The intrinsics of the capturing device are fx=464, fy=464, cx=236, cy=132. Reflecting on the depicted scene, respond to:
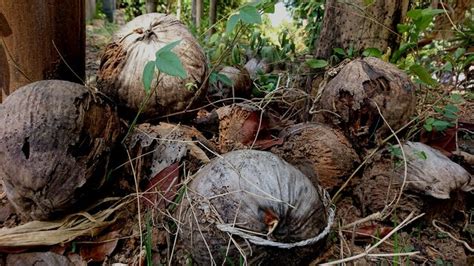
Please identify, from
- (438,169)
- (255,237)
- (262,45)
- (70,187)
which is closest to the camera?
(255,237)

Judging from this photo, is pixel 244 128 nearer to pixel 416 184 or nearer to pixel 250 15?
pixel 250 15

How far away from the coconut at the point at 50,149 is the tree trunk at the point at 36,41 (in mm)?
259

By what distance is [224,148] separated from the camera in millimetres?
1376

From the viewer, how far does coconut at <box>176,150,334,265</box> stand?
3.16 ft

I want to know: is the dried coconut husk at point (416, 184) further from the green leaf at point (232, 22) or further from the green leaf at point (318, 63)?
the green leaf at point (232, 22)

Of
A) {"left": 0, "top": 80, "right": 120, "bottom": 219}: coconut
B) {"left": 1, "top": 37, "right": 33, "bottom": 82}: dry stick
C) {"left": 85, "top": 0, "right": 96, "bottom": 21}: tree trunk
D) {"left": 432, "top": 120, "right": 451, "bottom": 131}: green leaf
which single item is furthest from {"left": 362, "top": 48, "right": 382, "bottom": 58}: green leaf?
{"left": 85, "top": 0, "right": 96, "bottom": 21}: tree trunk

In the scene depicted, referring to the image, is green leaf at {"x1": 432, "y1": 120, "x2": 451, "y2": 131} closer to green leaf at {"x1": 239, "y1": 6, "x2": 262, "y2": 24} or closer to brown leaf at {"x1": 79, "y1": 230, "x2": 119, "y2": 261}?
green leaf at {"x1": 239, "y1": 6, "x2": 262, "y2": 24}

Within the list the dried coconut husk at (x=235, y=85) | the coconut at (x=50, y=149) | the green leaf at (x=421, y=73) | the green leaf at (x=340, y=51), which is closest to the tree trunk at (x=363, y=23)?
the green leaf at (x=340, y=51)

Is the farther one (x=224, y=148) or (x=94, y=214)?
(x=224, y=148)

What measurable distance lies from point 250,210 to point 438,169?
618 millimetres

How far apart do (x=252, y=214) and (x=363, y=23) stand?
100cm

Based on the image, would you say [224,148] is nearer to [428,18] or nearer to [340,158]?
[340,158]

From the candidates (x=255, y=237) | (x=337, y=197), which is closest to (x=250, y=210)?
(x=255, y=237)

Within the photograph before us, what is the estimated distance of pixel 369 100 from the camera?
4.33 feet
